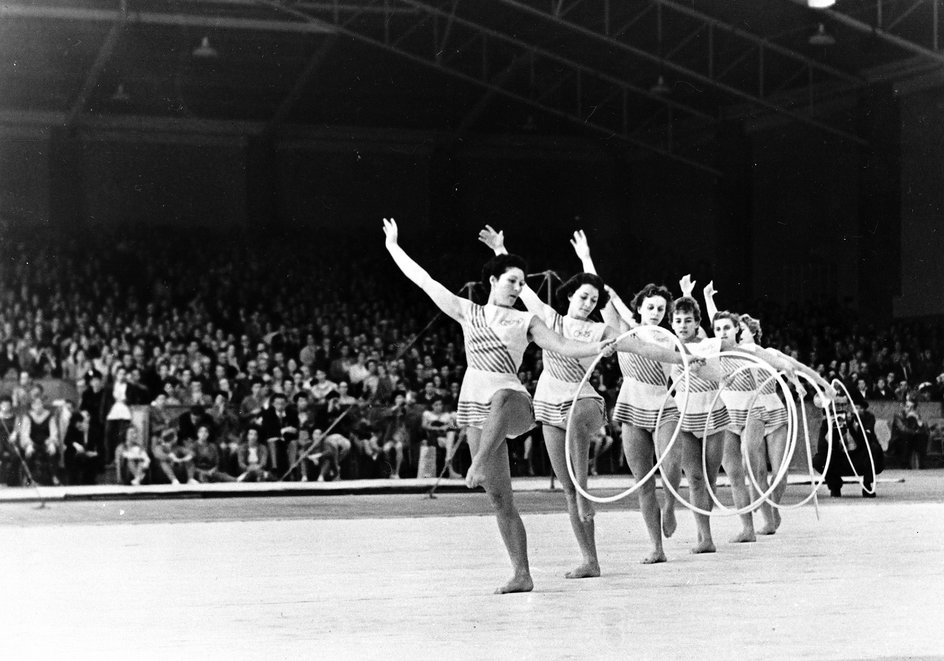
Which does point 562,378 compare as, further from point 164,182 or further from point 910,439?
point 164,182

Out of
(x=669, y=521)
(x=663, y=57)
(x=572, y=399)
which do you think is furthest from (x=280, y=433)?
(x=663, y=57)

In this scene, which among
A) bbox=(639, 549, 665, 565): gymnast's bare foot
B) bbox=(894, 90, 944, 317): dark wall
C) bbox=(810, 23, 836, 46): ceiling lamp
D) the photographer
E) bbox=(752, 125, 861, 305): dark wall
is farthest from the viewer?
bbox=(752, 125, 861, 305): dark wall

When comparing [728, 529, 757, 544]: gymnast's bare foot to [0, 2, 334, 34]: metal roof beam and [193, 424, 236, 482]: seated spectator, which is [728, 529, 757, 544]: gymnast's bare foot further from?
[0, 2, 334, 34]: metal roof beam

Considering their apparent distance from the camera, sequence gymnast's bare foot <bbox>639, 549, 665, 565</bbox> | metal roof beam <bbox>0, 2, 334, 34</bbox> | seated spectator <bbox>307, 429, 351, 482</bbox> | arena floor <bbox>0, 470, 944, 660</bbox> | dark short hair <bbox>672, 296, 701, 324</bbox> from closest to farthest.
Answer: arena floor <bbox>0, 470, 944, 660</bbox>, gymnast's bare foot <bbox>639, 549, 665, 565</bbox>, dark short hair <bbox>672, 296, 701, 324</bbox>, seated spectator <bbox>307, 429, 351, 482</bbox>, metal roof beam <bbox>0, 2, 334, 34</bbox>

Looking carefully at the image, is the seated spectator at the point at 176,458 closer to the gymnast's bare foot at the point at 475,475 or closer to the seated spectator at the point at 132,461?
the seated spectator at the point at 132,461

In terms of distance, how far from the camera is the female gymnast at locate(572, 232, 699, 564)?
959 centimetres

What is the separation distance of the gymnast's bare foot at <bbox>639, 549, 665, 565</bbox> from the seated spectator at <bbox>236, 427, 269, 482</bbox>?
1001 centimetres

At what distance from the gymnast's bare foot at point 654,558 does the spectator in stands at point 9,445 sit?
10899 millimetres

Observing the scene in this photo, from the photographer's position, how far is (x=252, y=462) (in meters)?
18.9

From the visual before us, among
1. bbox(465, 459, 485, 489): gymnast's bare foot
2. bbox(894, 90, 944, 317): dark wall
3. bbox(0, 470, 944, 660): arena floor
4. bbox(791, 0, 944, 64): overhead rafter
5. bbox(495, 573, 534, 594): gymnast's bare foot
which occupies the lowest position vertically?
bbox(0, 470, 944, 660): arena floor

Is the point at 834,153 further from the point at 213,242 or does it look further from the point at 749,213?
the point at 213,242

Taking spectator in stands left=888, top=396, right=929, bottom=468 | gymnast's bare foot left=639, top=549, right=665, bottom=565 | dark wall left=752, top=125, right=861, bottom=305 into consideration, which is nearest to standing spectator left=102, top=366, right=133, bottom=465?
gymnast's bare foot left=639, top=549, right=665, bottom=565

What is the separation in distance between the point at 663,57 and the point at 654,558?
19.3m

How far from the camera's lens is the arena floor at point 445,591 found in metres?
6.03
